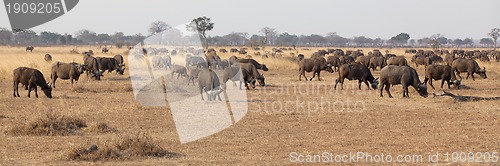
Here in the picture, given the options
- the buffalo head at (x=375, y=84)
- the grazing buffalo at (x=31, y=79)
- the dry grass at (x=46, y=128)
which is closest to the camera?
the dry grass at (x=46, y=128)

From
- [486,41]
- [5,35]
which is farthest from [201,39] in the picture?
[486,41]

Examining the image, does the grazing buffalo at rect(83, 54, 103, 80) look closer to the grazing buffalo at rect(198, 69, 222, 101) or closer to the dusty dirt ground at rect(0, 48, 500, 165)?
the dusty dirt ground at rect(0, 48, 500, 165)

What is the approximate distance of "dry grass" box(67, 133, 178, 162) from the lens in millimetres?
9977

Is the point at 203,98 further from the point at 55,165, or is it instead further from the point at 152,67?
the point at 152,67

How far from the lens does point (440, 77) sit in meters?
24.5

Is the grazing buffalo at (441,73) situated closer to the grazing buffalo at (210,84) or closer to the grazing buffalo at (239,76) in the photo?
the grazing buffalo at (239,76)

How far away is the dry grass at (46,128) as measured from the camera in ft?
40.7

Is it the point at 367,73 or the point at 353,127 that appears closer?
the point at 353,127

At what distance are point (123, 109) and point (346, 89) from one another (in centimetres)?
1086

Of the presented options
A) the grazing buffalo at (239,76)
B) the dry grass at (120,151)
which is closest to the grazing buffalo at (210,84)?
the grazing buffalo at (239,76)

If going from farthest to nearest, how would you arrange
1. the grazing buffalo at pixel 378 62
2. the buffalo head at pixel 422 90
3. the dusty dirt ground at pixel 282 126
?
the grazing buffalo at pixel 378 62
the buffalo head at pixel 422 90
the dusty dirt ground at pixel 282 126

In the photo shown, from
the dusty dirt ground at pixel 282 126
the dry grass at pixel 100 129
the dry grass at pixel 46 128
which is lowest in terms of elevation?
the dusty dirt ground at pixel 282 126

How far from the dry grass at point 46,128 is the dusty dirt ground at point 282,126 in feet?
0.81

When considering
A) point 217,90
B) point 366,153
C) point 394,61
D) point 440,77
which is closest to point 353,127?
point 366,153
